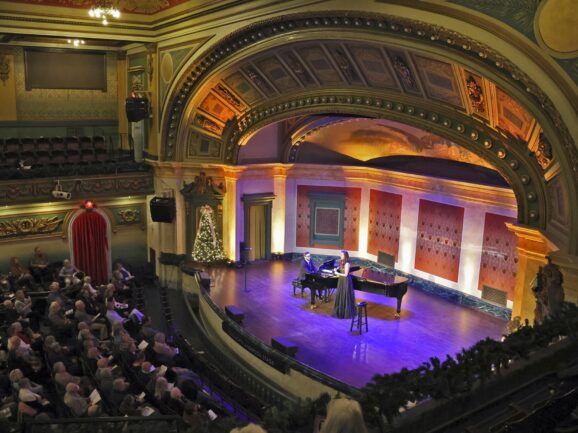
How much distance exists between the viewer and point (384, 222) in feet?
53.1

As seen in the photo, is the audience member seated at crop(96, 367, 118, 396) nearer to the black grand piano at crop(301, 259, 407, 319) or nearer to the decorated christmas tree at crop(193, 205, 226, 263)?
the black grand piano at crop(301, 259, 407, 319)

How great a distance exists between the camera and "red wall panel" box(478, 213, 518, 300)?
12.7 m

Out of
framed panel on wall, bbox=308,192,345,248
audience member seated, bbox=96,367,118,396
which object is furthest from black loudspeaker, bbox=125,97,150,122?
audience member seated, bbox=96,367,118,396

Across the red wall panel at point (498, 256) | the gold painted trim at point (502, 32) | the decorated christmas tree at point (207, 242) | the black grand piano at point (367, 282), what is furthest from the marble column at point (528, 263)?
the decorated christmas tree at point (207, 242)

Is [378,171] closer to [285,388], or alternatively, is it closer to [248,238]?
[248,238]

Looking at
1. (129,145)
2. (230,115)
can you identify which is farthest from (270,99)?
(129,145)

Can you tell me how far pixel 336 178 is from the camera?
1688 centimetres

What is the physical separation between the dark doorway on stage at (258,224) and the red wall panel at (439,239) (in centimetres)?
476

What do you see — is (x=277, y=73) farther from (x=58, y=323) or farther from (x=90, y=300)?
(x=58, y=323)

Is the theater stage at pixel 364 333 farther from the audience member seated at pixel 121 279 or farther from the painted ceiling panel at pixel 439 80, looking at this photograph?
the painted ceiling panel at pixel 439 80

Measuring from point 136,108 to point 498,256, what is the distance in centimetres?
1057

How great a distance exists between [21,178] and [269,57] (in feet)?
24.6

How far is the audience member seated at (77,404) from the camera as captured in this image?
24.6 feet

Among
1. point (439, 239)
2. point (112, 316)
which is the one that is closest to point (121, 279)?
point (112, 316)
